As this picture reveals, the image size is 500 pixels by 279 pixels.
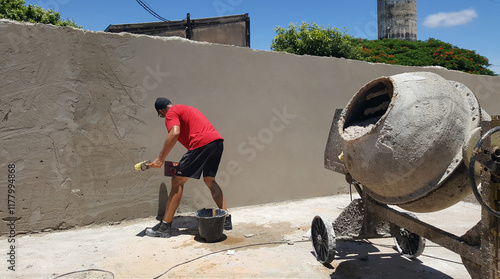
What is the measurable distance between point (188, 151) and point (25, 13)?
9.06m

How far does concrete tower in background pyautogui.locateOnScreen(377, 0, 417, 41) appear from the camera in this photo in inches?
1129

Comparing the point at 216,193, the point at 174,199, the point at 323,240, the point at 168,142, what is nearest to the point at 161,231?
the point at 174,199

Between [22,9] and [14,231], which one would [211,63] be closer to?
[14,231]

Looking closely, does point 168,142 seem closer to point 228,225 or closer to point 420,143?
point 228,225

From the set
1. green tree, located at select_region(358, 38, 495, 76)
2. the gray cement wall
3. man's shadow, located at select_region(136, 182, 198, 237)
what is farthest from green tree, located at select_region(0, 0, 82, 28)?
green tree, located at select_region(358, 38, 495, 76)

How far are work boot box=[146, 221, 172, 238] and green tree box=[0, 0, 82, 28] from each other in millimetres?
8412

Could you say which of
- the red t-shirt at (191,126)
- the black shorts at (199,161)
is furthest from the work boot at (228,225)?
the red t-shirt at (191,126)

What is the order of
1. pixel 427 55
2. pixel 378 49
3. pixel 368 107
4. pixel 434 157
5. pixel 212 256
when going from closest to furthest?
pixel 434 157 → pixel 368 107 → pixel 212 256 → pixel 427 55 → pixel 378 49

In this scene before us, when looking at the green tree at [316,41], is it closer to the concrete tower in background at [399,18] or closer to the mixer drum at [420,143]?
the mixer drum at [420,143]

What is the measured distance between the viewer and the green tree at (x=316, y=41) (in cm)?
1283

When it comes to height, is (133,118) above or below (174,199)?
above

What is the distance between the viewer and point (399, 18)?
94.4 feet

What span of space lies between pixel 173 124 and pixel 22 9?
8.88 metres

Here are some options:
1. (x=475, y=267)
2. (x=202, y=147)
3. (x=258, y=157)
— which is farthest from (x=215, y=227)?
(x=475, y=267)
